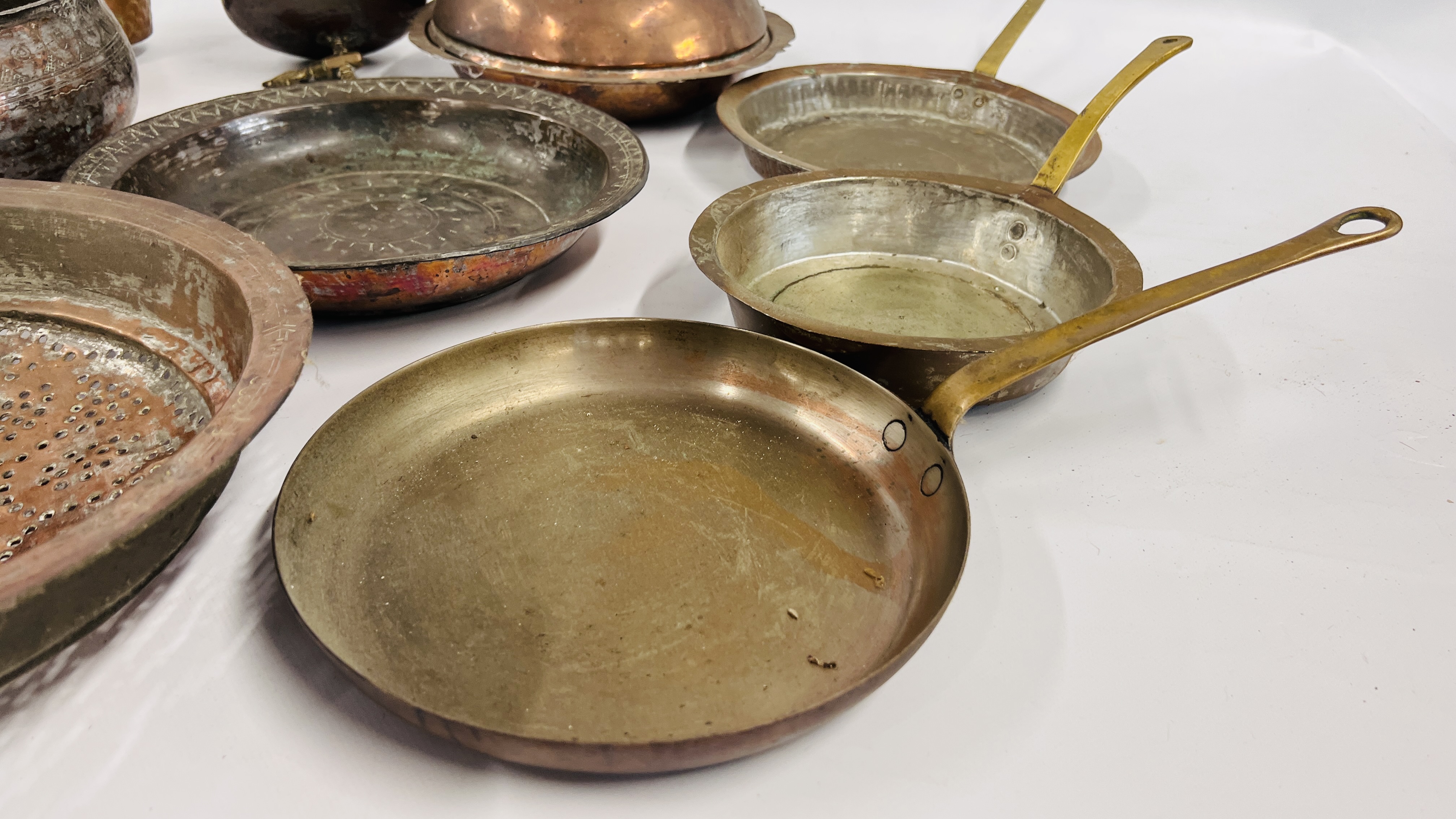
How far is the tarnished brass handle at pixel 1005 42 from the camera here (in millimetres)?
1931

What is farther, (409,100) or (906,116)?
(906,116)

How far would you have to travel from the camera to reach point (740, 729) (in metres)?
0.63

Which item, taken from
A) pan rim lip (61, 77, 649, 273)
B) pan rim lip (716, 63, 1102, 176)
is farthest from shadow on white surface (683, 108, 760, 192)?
pan rim lip (61, 77, 649, 273)

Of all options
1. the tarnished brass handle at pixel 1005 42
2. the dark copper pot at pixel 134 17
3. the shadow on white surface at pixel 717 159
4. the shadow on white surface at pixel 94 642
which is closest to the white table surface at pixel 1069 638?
the shadow on white surface at pixel 94 642

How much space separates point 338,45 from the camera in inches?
75.7

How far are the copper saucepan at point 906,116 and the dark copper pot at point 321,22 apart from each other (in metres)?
0.76

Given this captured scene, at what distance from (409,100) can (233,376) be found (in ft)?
2.60

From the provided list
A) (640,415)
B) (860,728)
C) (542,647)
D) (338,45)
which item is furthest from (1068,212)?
A: (338,45)

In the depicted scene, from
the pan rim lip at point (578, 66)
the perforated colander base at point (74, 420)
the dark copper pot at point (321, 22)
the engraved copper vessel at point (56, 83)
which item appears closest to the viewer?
the perforated colander base at point (74, 420)

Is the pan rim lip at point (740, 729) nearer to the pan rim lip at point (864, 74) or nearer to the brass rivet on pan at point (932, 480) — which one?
the brass rivet on pan at point (932, 480)

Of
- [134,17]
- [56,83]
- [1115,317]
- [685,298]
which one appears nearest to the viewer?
[1115,317]

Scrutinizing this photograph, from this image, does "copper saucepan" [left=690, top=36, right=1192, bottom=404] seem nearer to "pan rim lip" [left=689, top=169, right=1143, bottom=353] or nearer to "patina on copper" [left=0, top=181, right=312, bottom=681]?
"pan rim lip" [left=689, top=169, right=1143, bottom=353]

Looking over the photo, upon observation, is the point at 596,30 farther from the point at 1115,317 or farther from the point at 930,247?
the point at 1115,317

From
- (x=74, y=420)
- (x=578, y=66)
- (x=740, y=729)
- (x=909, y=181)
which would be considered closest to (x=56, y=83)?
(x=74, y=420)
